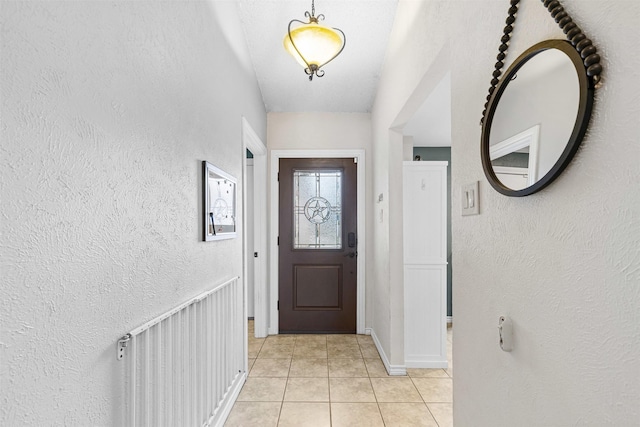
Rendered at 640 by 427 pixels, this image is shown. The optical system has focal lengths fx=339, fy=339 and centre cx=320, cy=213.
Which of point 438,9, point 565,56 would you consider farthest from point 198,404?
point 438,9

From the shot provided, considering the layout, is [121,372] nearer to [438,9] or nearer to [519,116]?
[519,116]

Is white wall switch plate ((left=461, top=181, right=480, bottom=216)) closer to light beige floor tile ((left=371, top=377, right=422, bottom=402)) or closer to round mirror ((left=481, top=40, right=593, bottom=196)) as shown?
round mirror ((left=481, top=40, right=593, bottom=196))

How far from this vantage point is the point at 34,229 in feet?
2.47

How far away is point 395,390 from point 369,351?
77 cm

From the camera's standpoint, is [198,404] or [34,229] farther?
[198,404]

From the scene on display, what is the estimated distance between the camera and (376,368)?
2.84 metres

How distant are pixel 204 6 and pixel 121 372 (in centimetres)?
180

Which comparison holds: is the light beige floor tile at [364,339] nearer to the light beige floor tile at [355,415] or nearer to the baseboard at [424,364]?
the baseboard at [424,364]

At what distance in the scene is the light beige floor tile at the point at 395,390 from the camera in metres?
2.35

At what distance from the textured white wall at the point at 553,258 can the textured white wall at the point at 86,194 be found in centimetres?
119

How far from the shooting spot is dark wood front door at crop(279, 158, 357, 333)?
3.75m

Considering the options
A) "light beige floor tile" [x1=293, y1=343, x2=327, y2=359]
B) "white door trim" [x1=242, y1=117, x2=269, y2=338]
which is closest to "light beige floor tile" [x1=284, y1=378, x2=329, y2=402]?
"light beige floor tile" [x1=293, y1=343, x2=327, y2=359]

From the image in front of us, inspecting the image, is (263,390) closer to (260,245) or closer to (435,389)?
(435,389)

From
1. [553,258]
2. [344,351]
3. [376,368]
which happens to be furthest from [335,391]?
[553,258]
